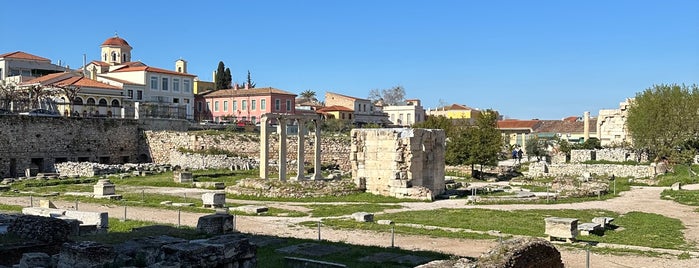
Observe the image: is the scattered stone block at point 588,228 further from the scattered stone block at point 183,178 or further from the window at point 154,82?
the window at point 154,82

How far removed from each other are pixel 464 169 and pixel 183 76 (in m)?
34.6

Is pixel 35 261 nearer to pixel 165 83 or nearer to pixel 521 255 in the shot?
pixel 521 255

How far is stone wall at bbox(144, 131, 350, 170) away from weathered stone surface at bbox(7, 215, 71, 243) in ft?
113

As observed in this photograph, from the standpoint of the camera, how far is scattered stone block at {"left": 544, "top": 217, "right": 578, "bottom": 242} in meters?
18.0

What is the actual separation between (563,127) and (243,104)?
172 ft

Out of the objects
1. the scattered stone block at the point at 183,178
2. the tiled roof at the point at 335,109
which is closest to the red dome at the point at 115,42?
the tiled roof at the point at 335,109

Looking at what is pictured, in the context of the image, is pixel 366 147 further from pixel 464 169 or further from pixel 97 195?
pixel 464 169

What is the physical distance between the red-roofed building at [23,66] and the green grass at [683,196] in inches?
2373

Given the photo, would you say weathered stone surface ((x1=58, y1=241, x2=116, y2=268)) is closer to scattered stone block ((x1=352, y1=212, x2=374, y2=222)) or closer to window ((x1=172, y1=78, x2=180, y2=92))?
scattered stone block ((x1=352, y1=212, x2=374, y2=222))

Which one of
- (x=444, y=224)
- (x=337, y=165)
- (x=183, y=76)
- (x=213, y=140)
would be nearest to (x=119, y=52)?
(x=183, y=76)

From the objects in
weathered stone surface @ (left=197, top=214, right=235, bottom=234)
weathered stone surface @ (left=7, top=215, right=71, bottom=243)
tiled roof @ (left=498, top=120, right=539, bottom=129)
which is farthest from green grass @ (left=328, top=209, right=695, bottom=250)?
tiled roof @ (left=498, top=120, right=539, bottom=129)

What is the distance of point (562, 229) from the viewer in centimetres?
1806

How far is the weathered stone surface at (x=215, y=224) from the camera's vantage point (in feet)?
56.5

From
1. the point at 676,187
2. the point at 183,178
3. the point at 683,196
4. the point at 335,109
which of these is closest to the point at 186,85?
the point at 335,109
